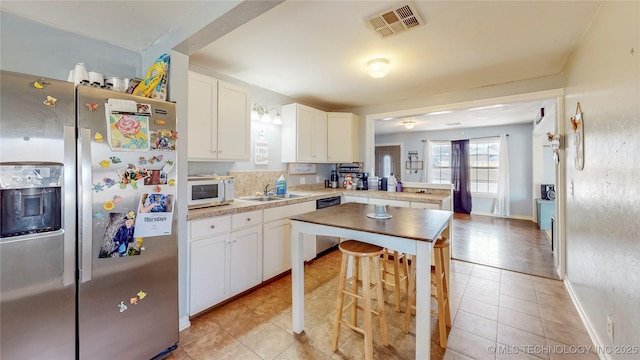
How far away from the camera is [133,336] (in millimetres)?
1576

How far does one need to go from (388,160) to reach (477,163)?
91.4 inches

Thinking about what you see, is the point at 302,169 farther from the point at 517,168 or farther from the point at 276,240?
the point at 517,168

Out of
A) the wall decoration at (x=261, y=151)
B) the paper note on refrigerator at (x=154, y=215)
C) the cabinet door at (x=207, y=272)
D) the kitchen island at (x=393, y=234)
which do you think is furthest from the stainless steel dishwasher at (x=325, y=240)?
the paper note on refrigerator at (x=154, y=215)

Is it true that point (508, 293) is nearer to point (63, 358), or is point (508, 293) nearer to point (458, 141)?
point (63, 358)

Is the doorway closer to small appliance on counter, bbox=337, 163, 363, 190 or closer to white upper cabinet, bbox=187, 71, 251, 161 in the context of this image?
small appliance on counter, bbox=337, 163, 363, 190

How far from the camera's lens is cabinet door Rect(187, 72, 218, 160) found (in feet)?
7.73

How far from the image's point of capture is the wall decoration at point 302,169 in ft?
12.8

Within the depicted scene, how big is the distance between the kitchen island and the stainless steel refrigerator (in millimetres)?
863

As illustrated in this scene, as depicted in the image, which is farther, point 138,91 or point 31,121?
point 138,91

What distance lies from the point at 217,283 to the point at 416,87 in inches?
128

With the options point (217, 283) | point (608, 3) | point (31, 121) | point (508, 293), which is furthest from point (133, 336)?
point (608, 3)

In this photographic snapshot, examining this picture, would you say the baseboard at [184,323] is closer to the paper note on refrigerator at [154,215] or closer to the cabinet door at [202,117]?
the paper note on refrigerator at [154,215]

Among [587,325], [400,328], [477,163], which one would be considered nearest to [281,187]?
[400,328]

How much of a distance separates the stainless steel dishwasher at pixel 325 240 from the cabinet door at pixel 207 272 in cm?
142
